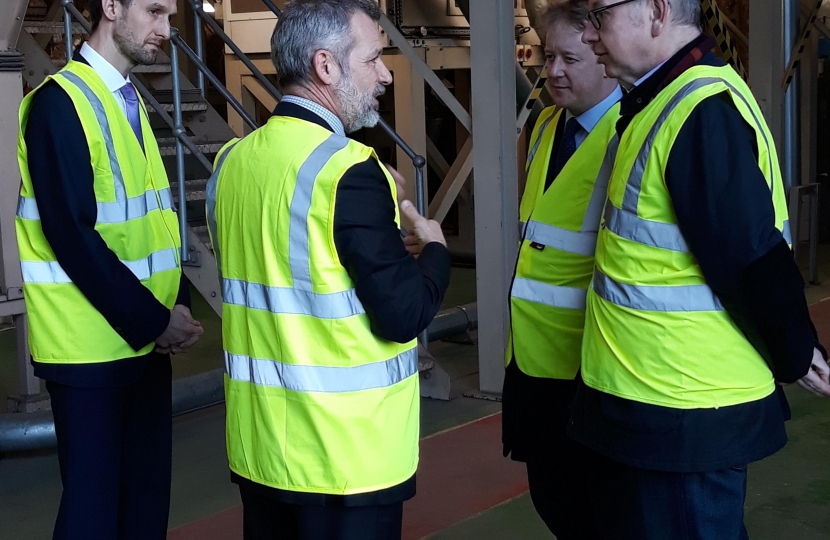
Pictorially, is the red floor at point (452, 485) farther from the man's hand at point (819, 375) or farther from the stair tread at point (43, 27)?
the stair tread at point (43, 27)

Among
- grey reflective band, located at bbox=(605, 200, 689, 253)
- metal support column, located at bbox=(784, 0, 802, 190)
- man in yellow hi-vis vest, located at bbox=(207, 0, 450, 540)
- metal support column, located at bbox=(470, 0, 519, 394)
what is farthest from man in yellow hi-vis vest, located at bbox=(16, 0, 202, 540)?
metal support column, located at bbox=(784, 0, 802, 190)

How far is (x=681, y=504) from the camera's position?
201 cm

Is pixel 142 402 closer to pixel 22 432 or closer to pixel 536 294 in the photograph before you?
pixel 536 294

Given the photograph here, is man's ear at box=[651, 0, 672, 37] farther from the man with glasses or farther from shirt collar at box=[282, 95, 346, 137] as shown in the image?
shirt collar at box=[282, 95, 346, 137]

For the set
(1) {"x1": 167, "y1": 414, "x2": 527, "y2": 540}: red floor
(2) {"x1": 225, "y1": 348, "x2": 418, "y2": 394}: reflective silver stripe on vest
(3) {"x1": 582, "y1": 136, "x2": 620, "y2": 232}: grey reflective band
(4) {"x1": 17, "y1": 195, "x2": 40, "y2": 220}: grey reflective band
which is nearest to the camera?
(2) {"x1": 225, "y1": 348, "x2": 418, "y2": 394}: reflective silver stripe on vest

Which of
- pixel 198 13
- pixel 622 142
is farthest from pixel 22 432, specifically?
pixel 622 142

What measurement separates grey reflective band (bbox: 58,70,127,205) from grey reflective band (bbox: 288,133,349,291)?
0.87m

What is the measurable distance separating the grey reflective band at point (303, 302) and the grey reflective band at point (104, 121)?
75 centimetres

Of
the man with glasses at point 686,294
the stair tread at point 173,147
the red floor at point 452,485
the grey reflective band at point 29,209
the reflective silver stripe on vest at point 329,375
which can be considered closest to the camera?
the man with glasses at point 686,294

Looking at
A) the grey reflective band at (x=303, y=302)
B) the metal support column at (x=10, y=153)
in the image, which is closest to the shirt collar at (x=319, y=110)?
the grey reflective band at (x=303, y=302)

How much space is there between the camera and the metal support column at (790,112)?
24.3 feet

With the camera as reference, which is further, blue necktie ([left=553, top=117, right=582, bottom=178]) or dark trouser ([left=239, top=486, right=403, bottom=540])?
blue necktie ([left=553, top=117, right=582, bottom=178])

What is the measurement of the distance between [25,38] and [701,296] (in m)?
4.77

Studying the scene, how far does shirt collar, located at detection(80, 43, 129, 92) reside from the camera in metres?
2.66
